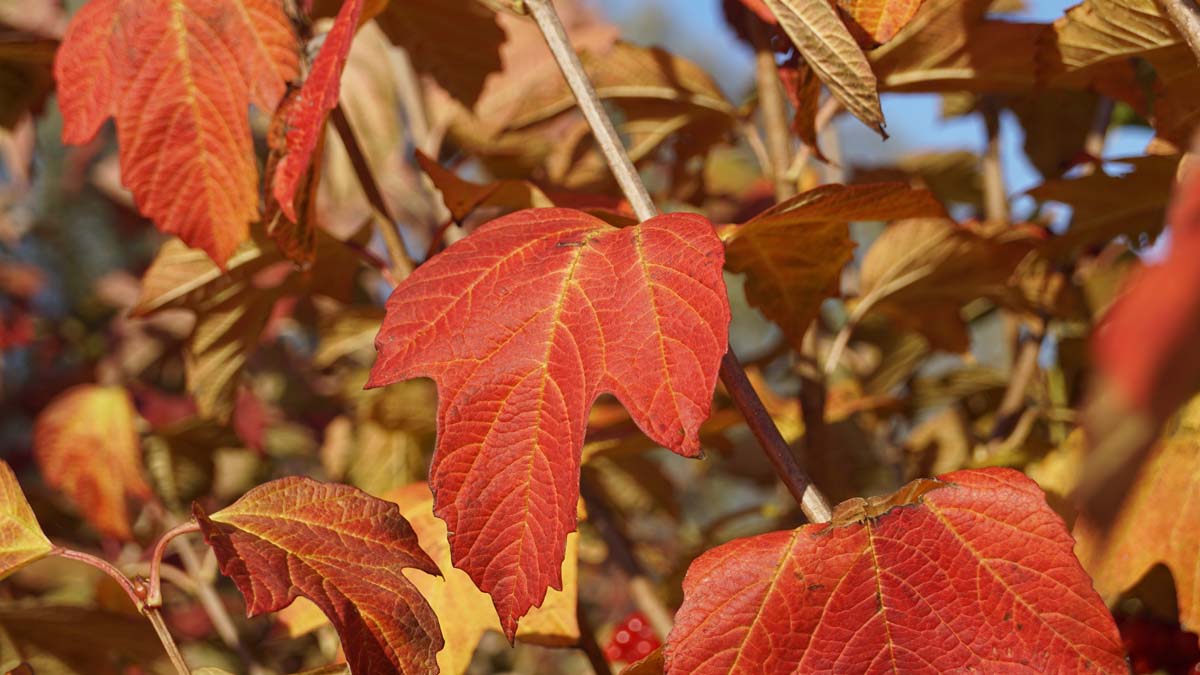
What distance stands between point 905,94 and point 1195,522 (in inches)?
18.8

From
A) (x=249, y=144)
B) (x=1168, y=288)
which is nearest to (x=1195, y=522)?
(x=1168, y=288)

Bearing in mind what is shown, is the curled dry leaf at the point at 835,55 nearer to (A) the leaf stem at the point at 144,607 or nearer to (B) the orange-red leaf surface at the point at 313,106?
(B) the orange-red leaf surface at the point at 313,106

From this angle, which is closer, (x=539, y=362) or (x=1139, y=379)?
(x=1139, y=379)

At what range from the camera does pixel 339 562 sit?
0.64 meters

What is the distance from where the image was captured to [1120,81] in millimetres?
840

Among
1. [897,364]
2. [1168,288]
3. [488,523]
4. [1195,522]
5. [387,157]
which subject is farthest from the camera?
[387,157]

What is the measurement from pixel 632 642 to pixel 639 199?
2.18 feet

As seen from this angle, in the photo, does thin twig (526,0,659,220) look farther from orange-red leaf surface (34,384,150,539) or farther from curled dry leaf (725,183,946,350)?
orange-red leaf surface (34,384,150,539)

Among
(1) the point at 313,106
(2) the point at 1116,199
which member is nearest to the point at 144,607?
(1) the point at 313,106

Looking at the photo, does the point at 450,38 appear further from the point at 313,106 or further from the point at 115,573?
the point at 115,573

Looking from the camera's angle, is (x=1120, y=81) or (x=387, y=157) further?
(x=387, y=157)

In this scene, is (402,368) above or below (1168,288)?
below

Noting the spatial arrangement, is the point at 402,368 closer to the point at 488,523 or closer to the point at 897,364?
the point at 488,523

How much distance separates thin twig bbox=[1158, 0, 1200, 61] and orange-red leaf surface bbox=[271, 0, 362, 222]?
490 mm
